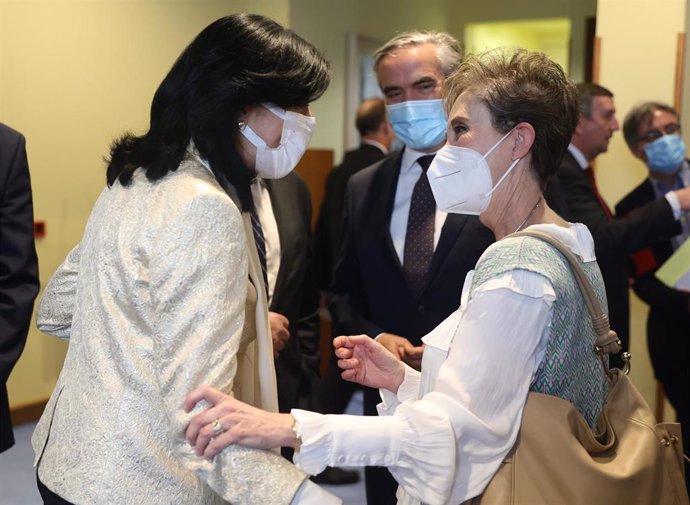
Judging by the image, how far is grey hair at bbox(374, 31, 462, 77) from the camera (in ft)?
8.48

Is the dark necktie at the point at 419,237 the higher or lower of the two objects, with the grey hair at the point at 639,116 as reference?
lower

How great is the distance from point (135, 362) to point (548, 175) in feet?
2.72

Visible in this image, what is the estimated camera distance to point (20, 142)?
93.3 inches

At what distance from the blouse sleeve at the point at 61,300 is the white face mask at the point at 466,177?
727 millimetres

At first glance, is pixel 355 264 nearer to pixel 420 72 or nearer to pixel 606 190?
pixel 420 72

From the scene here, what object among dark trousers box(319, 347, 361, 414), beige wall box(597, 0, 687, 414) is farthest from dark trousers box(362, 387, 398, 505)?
beige wall box(597, 0, 687, 414)

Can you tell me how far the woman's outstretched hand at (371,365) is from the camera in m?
1.72

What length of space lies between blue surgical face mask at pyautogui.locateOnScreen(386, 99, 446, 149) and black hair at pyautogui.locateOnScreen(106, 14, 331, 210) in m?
1.09

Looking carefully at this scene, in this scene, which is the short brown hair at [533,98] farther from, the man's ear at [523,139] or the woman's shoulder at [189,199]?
the woman's shoulder at [189,199]

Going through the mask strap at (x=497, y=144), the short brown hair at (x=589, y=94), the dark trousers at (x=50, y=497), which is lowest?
the dark trousers at (x=50, y=497)

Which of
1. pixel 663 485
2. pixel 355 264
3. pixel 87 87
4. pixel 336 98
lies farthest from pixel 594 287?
pixel 336 98

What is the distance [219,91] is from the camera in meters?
1.42

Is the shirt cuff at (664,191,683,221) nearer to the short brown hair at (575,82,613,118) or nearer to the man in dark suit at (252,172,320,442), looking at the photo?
the short brown hair at (575,82,613,118)

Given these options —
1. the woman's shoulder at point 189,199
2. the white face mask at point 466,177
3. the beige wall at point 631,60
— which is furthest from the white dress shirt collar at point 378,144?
the woman's shoulder at point 189,199
